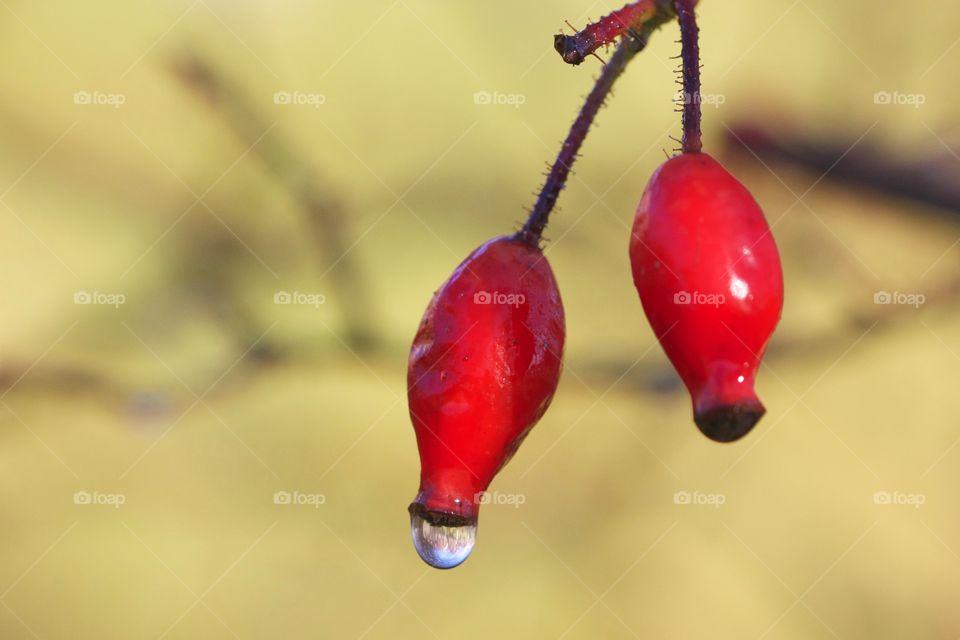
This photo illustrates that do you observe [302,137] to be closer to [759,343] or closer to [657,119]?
[657,119]

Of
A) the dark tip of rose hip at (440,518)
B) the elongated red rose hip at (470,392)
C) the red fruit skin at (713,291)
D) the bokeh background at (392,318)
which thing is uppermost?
the red fruit skin at (713,291)

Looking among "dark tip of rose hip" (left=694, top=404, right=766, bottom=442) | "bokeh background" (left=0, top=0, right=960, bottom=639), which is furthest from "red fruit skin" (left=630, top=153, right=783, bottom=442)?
"bokeh background" (left=0, top=0, right=960, bottom=639)

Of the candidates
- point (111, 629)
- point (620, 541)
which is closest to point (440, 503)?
point (620, 541)

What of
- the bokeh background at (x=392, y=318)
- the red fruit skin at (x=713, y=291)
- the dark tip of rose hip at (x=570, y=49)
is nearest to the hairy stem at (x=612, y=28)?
the dark tip of rose hip at (x=570, y=49)

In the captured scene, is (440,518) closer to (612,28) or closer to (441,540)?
(441,540)

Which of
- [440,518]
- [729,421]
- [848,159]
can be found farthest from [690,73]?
[848,159]

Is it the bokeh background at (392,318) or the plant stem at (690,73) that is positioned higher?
the plant stem at (690,73)

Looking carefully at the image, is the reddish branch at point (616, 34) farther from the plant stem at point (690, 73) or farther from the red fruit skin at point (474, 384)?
the red fruit skin at point (474, 384)
